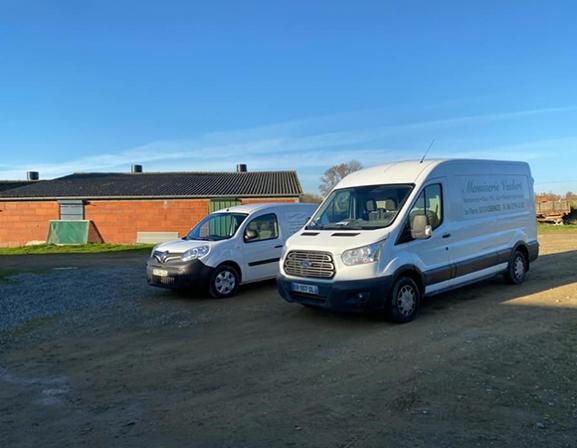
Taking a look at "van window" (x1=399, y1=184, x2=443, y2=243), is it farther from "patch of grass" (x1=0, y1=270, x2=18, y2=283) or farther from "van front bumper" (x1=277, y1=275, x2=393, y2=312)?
"patch of grass" (x1=0, y1=270, x2=18, y2=283)

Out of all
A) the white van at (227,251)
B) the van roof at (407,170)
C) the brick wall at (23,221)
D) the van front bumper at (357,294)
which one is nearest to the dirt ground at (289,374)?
the van front bumper at (357,294)

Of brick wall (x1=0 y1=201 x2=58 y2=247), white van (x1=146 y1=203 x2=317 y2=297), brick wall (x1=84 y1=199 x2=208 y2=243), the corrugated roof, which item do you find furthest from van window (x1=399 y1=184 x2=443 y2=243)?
brick wall (x1=0 y1=201 x2=58 y2=247)

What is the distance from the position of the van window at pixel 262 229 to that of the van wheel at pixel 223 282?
758 millimetres

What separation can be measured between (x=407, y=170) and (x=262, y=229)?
141 inches

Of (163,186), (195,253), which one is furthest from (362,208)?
(163,186)

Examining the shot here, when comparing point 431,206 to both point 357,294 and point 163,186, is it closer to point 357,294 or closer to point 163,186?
point 357,294

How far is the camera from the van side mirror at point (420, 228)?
653cm

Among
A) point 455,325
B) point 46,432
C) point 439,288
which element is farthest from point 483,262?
point 46,432

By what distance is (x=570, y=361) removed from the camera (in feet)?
15.7

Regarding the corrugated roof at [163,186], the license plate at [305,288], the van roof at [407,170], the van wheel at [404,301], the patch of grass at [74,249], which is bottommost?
the van wheel at [404,301]

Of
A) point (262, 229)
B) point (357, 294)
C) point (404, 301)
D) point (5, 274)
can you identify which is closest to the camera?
point (357, 294)

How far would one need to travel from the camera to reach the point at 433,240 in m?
6.96

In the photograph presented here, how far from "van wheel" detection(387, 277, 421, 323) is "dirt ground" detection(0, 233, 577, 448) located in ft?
0.71

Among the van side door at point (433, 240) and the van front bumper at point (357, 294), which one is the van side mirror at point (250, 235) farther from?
the van side door at point (433, 240)
